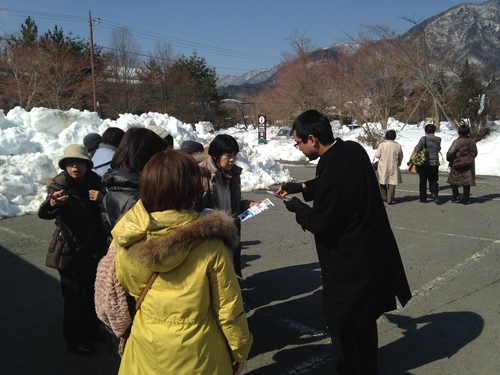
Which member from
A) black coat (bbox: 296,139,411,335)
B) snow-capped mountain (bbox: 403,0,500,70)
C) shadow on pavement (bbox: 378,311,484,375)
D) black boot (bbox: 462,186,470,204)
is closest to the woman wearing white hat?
black coat (bbox: 296,139,411,335)

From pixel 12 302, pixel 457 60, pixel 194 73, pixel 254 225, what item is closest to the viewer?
pixel 12 302

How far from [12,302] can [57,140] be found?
7716 mm

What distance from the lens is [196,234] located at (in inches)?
76.4

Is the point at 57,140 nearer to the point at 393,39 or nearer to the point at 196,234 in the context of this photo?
the point at 196,234

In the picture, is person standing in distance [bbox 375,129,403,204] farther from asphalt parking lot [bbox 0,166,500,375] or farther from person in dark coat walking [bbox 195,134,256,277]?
person in dark coat walking [bbox 195,134,256,277]

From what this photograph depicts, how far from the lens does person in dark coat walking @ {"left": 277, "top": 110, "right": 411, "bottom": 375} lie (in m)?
2.73

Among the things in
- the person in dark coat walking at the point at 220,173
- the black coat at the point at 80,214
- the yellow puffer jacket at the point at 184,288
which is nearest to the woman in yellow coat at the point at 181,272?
the yellow puffer jacket at the point at 184,288

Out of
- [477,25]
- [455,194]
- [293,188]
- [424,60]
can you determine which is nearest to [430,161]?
[455,194]

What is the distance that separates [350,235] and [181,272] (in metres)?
1.22

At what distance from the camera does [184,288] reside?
199cm

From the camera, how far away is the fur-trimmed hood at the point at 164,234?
6.28 ft

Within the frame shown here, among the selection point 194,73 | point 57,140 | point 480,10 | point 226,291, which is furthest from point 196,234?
point 480,10

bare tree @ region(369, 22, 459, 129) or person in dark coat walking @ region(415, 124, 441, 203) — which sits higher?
bare tree @ region(369, 22, 459, 129)

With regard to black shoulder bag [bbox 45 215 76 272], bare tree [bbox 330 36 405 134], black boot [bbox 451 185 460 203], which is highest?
bare tree [bbox 330 36 405 134]
